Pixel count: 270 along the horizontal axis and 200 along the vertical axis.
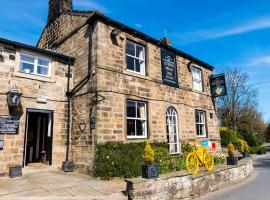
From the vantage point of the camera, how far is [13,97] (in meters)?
8.76

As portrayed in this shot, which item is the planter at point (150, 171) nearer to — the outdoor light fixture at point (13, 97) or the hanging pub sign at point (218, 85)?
the outdoor light fixture at point (13, 97)

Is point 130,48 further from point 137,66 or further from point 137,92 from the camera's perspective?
point 137,92

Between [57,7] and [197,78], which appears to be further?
[197,78]

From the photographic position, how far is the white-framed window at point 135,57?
Answer: 1133cm

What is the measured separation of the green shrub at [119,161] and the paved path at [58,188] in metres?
0.45

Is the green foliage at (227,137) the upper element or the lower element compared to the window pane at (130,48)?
lower

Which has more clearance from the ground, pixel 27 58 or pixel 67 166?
pixel 27 58

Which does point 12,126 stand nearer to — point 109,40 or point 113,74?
point 113,74

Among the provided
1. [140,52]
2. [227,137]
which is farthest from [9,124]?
[227,137]

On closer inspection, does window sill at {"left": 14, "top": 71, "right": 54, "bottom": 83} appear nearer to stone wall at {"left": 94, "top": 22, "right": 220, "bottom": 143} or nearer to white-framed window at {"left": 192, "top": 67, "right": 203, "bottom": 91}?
stone wall at {"left": 94, "top": 22, "right": 220, "bottom": 143}

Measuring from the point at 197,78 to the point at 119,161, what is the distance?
9.65 m

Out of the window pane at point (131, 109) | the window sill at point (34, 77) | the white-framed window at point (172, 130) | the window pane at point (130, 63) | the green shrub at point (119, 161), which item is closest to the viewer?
the green shrub at point (119, 161)

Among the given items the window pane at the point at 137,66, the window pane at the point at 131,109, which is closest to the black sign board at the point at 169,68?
the window pane at the point at 137,66

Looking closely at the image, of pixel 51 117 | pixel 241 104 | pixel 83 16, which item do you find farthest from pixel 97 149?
pixel 241 104
